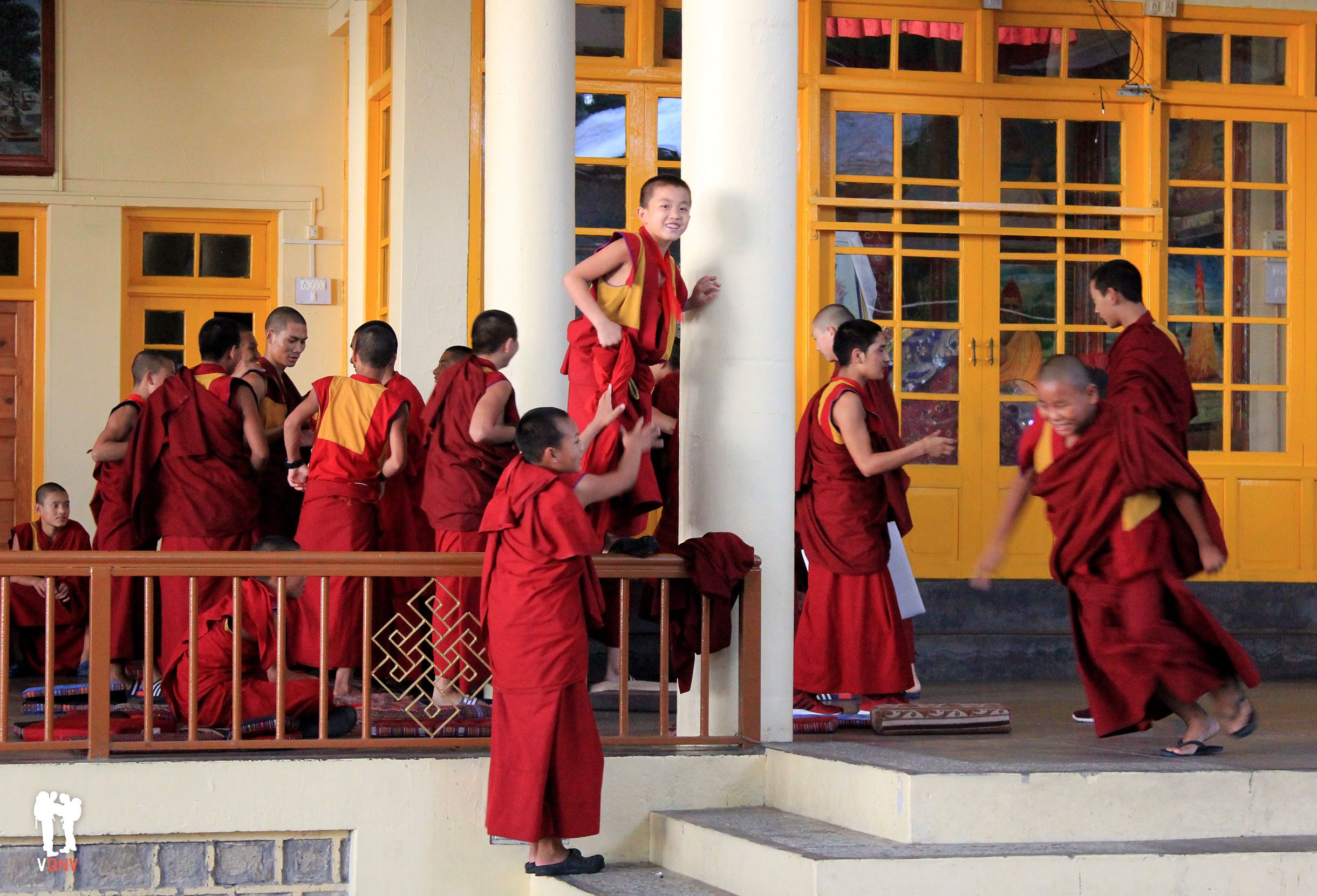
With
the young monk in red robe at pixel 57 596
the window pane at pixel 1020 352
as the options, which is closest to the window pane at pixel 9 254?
the young monk in red robe at pixel 57 596

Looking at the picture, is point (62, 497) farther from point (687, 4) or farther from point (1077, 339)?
point (1077, 339)

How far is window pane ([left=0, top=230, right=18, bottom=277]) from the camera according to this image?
9297 mm

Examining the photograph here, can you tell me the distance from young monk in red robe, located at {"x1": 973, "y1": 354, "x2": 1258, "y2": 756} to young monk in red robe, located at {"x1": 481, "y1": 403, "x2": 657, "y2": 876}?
4.43 ft

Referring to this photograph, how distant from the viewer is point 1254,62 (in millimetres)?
8648

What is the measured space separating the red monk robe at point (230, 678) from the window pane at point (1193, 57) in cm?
622

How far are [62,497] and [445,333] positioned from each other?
2191 mm

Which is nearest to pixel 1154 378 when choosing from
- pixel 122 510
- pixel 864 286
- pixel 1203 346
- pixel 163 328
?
pixel 864 286

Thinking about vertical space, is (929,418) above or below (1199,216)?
below

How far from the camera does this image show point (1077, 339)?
337 inches

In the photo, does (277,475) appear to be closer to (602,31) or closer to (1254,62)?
(602,31)

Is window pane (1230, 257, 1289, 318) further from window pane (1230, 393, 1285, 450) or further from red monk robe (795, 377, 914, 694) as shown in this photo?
red monk robe (795, 377, 914, 694)

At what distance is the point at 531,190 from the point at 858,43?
2790mm

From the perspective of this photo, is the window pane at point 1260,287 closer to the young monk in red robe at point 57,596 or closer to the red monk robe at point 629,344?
the red monk robe at point 629,344

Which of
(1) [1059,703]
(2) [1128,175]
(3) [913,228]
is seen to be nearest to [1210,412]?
(2) [1128,175]
